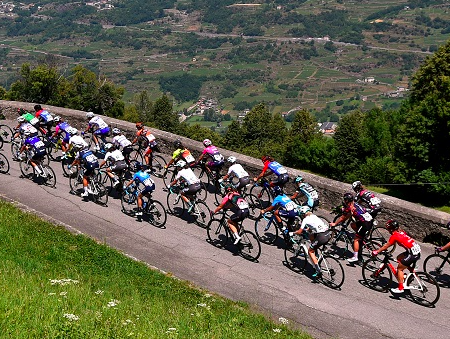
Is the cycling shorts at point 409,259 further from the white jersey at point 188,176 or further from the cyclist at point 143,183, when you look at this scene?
the cyclist at point 143,183

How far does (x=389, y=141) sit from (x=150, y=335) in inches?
1409

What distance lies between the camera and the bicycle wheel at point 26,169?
19.6 m

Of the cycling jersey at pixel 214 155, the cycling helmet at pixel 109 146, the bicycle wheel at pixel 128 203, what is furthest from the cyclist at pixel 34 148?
the cycling jersey at pixel 214 155

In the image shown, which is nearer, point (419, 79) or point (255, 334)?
point (255, 334)

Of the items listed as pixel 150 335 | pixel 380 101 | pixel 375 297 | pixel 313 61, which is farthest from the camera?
pixel 313 61

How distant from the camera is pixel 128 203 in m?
17.1

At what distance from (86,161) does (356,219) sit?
802 centimetres

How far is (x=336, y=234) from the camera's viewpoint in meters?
15.1

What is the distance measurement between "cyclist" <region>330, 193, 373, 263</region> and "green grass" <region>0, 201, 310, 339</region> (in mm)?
3539

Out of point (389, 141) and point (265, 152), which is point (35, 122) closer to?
point (389, 141)

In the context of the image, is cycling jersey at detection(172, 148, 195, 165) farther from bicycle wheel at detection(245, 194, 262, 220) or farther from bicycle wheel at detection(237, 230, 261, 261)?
bicycle wheel at detection(237, 230, 261, 261)

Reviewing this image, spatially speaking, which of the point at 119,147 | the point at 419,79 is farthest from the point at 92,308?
the point at 419,79

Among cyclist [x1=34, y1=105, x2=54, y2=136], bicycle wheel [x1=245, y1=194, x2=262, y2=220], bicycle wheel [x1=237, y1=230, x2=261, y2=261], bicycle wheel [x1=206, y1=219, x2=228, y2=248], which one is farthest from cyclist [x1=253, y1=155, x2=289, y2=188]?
cyclist [x1=34, y1=105, x2=54, y2=136]

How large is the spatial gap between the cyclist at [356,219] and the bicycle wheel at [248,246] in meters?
2.09
